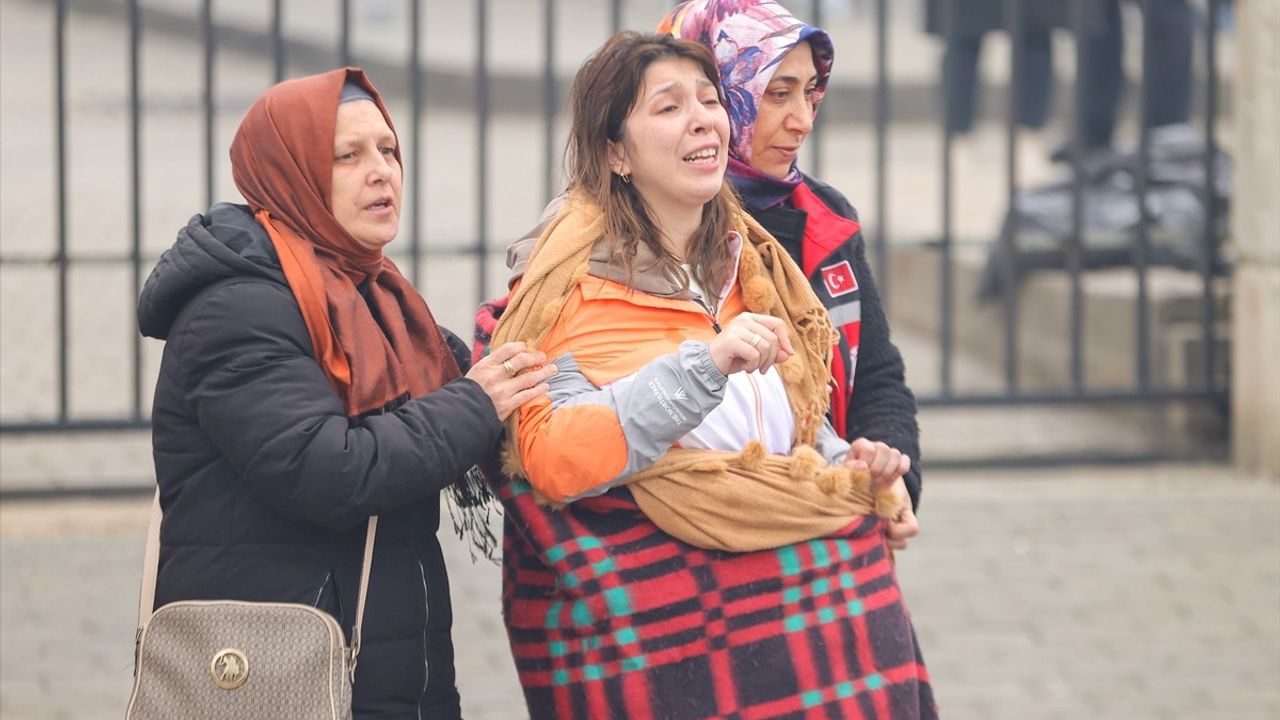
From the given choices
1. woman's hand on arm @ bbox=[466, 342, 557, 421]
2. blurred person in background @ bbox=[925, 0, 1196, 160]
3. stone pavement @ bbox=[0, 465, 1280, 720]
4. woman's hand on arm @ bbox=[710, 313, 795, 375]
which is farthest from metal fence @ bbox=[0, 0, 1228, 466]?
woman's hand on arm @ bbox=[710, 313, 795, 375]

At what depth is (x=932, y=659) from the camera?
5.02m

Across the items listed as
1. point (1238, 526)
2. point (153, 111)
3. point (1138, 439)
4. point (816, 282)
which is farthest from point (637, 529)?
point (153, 111)

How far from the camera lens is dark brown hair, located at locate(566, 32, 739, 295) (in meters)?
2.83

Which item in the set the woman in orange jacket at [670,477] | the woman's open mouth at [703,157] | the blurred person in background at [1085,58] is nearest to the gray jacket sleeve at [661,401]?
the woman in orange jacket at [670,477]

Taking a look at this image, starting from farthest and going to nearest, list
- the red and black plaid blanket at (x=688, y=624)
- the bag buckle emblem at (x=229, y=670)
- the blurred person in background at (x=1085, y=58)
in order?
the blurred person in background at (x=1085, y=58), the red and black plaid blanket at (x=688, y=624), the bag buckle emblem at (x=229, y=670)

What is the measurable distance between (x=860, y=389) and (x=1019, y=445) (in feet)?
14.2

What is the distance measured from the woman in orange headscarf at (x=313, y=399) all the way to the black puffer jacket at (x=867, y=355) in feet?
1.95

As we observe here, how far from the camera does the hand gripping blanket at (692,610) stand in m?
2.77

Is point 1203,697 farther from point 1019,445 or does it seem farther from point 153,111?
point 153,111

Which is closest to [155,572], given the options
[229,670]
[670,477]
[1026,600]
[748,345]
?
[229,670]

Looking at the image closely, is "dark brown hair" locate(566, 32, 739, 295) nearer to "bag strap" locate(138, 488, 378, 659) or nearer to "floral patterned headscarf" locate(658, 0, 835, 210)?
"floral patterned headscarf" locate(658, 0, 835, 210)

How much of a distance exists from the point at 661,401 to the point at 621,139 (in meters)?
0.46

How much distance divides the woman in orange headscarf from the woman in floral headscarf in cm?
58

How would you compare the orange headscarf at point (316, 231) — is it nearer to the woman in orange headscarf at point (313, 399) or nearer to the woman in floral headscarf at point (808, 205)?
the woman in orange headscarf at point (313, 399)
